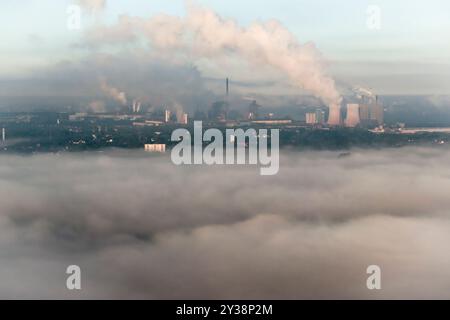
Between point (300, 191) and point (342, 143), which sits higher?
point (342, 143)

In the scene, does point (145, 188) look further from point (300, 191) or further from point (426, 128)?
point (426, 128)

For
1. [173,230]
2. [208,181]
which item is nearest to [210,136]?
[208,181]
